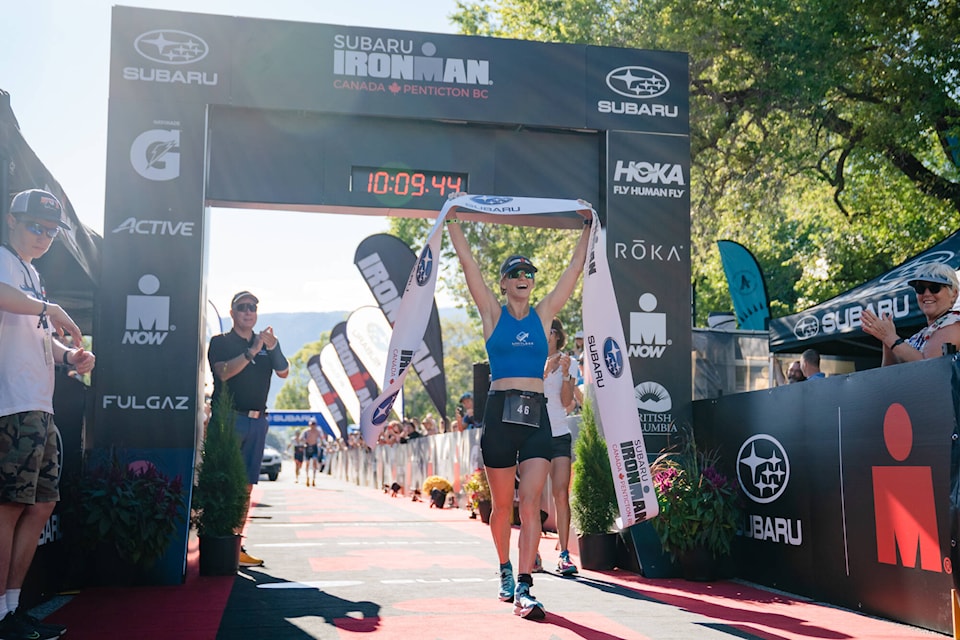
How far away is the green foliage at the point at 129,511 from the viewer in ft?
22.2

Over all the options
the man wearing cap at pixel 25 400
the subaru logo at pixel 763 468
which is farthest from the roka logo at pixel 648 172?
the man wearing cap at pixel 25 400

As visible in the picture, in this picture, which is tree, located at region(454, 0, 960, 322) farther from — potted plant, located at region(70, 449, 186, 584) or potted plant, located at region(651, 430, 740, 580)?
potted plant, located at region(70, 449, 186, 584)

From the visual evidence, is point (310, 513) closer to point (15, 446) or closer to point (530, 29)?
point (15, 446)

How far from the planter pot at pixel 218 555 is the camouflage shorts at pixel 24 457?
2.64m

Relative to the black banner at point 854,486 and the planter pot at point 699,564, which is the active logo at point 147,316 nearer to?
the planter pot at point 699,564

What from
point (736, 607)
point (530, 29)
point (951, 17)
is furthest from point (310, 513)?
point (530, 29)

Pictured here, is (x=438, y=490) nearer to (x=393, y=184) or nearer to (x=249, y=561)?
Result: (x=249, y=561)

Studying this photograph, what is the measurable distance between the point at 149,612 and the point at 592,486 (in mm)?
3741

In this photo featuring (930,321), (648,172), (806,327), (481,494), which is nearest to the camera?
(930,321)

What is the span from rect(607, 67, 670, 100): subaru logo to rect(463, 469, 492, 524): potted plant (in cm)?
636

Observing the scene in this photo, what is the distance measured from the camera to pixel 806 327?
37.9 feet

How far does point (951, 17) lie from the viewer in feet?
51.0

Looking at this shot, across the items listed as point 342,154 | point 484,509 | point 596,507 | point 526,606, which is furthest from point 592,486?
point 484,509

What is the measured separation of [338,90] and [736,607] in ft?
17.2
